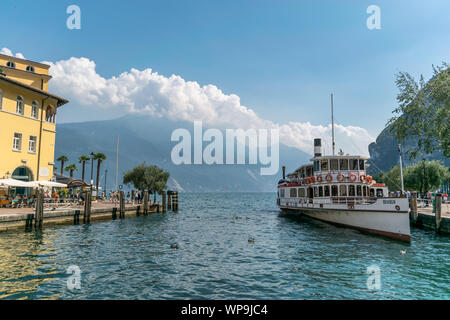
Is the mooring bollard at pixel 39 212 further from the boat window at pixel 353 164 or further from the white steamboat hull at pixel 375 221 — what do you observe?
the boat window at pixel 353 164

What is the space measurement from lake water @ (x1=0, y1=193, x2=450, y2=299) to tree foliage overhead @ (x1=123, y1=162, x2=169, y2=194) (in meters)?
33.2

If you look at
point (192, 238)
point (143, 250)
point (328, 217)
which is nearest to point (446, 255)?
point (328, 217)

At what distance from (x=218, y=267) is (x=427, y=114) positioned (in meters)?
29.3

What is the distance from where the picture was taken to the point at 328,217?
30422mm

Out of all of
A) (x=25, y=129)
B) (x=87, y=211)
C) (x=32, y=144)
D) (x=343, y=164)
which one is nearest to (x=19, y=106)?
(x=25, y=129)

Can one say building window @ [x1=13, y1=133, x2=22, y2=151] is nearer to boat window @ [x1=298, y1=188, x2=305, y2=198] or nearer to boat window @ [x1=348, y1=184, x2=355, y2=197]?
boat window @ [x1=298, y1=188, x2=305, y2=198]

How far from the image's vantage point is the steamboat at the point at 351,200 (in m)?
22.1

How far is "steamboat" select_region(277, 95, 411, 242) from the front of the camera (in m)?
22.1

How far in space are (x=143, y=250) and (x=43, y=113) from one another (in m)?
28.0

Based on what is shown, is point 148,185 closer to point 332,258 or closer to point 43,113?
point 43,113

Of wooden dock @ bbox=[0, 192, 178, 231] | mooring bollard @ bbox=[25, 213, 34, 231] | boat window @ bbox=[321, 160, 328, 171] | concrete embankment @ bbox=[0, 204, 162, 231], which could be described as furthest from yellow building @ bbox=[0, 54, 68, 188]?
boat window @ bbox=[321, 160, 328, 171]

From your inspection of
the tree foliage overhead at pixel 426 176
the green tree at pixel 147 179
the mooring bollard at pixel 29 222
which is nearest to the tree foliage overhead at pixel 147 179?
the green tree at pixel 147 179

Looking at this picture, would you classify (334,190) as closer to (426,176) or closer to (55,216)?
(55,216)

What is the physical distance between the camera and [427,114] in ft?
100
